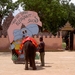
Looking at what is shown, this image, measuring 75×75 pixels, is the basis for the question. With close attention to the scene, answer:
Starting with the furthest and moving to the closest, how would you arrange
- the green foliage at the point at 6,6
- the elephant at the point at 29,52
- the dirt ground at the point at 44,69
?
the green foliage at the point at 6,6 < the elephant at the point at 29,52 < the dirt ground at the point at 44,69

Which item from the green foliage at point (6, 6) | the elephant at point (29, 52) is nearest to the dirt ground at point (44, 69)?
the elephant at point (29, 52)

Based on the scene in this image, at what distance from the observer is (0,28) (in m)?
27.9

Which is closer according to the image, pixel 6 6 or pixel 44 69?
pixel 44 69

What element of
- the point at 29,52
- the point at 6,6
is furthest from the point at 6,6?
the point at 29,52

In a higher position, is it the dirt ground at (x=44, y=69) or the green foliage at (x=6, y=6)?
the green foliage at (x=6, y=6)

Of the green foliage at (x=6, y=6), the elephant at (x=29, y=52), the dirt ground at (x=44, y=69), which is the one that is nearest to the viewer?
the dirt ground at (x=44, y=69)

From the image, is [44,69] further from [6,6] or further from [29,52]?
[6,6]

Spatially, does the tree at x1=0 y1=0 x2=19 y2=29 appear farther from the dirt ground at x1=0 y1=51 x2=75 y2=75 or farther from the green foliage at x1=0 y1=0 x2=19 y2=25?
the dirt ground at x1=0 y1=51 x2=75 y2=75

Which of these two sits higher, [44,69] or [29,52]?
[29,52]

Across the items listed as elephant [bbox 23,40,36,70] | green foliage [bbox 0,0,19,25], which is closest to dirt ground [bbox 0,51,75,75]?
elephant [bbox 23,40,36,70]

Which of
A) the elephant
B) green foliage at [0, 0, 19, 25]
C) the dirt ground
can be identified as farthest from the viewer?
green foliage at [0, 0, 19, 25]

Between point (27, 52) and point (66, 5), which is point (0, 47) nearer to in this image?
point (27, 52)

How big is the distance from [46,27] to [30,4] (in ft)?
18.3

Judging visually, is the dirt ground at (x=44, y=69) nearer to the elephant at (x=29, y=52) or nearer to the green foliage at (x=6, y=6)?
the elephant at (x=29, y=52)
